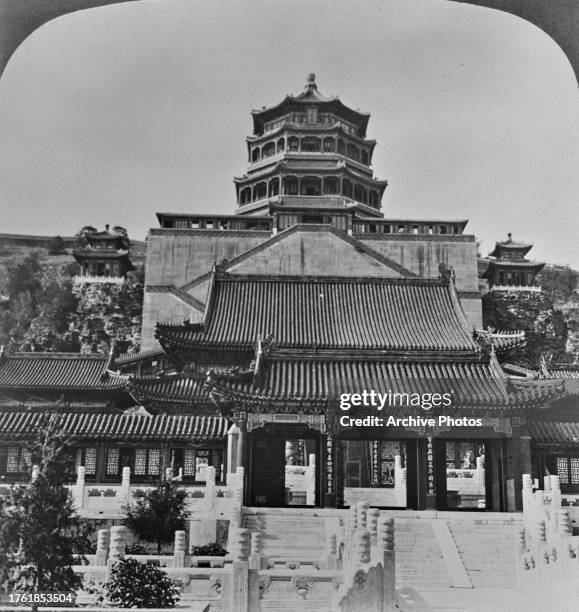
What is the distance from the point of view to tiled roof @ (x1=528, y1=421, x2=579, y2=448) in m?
12.8

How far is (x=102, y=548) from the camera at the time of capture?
374 inches

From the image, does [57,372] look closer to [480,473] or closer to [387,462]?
[387,462]

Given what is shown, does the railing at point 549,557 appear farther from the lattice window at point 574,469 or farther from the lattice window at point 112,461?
the lattice window at point 112,461

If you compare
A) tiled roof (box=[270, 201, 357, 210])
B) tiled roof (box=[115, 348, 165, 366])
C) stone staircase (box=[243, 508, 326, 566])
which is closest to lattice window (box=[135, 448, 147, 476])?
stone staircase (box=[243, 508, 326, 566])

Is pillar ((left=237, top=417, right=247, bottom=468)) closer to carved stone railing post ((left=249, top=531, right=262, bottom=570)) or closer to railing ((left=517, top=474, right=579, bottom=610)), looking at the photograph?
carved stone railing post ((left=249, top=531, right=262, bottom=570))

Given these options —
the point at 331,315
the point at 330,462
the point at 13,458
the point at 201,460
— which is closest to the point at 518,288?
the point at 331,315

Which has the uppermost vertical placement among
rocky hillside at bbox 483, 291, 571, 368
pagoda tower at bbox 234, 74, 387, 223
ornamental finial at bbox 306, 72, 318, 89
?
pagoda tower at bbox 234, 74, 387, 223

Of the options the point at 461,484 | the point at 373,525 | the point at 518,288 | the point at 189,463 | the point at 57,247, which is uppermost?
the point at 518,288

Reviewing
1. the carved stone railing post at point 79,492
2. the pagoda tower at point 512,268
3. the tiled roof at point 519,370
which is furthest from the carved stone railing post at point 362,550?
the tiled roof at point 519,370

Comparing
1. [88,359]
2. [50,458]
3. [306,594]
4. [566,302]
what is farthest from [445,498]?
[88,359]

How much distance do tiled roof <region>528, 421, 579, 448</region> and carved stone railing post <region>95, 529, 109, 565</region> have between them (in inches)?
277

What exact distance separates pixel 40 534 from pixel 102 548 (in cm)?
177

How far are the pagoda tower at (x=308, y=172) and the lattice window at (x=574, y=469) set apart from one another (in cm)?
1477

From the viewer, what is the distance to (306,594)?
27.2ft
